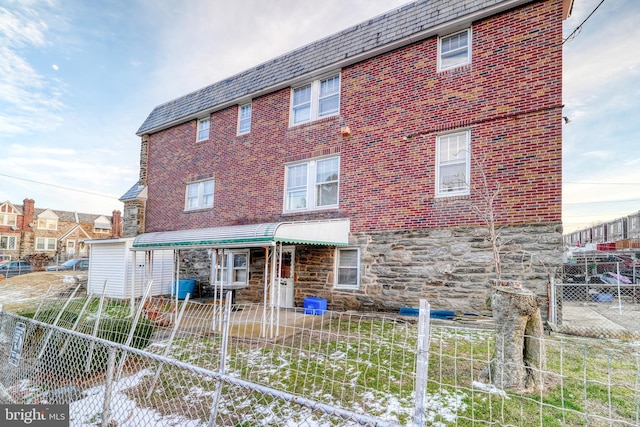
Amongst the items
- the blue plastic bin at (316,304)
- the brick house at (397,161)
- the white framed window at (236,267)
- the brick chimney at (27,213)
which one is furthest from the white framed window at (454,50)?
the brick chimney at (27,213)

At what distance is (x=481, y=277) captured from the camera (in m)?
8.66

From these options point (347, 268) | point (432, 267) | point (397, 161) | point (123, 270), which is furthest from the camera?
point (123, 270)

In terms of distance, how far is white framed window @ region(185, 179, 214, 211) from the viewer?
15367 millimetres

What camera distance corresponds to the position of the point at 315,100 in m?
12.5

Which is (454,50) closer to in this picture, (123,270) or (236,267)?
(236,267)

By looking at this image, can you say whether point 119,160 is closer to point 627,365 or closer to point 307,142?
point 307,142

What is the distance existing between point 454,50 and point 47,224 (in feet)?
189

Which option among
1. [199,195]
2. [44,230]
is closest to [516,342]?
[199,195]

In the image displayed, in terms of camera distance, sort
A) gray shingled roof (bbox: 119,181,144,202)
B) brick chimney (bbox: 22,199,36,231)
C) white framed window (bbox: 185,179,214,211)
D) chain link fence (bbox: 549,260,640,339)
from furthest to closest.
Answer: brick chimney (bbox: 22,199,36,231), gray shingled roof (bbox: 119,181,144,202), white framed window (bbox: 185,179,214,211), chain link fence (bbox: 549,260,640,339)

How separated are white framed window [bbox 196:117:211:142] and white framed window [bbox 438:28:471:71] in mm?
10862

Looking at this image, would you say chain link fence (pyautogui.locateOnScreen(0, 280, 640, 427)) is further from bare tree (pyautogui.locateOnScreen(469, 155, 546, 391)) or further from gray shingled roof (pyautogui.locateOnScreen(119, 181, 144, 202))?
gray shingled roof (pyautogui.locateOnScreen(119, 181, 144, 202))

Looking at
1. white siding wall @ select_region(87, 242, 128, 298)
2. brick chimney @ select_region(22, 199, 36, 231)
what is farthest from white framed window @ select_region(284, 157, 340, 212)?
brick chimney @ select_region(22, 199, 36, 231)

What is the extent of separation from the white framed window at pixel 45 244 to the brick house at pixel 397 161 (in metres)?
46.6

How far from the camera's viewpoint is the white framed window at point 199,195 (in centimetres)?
1537
